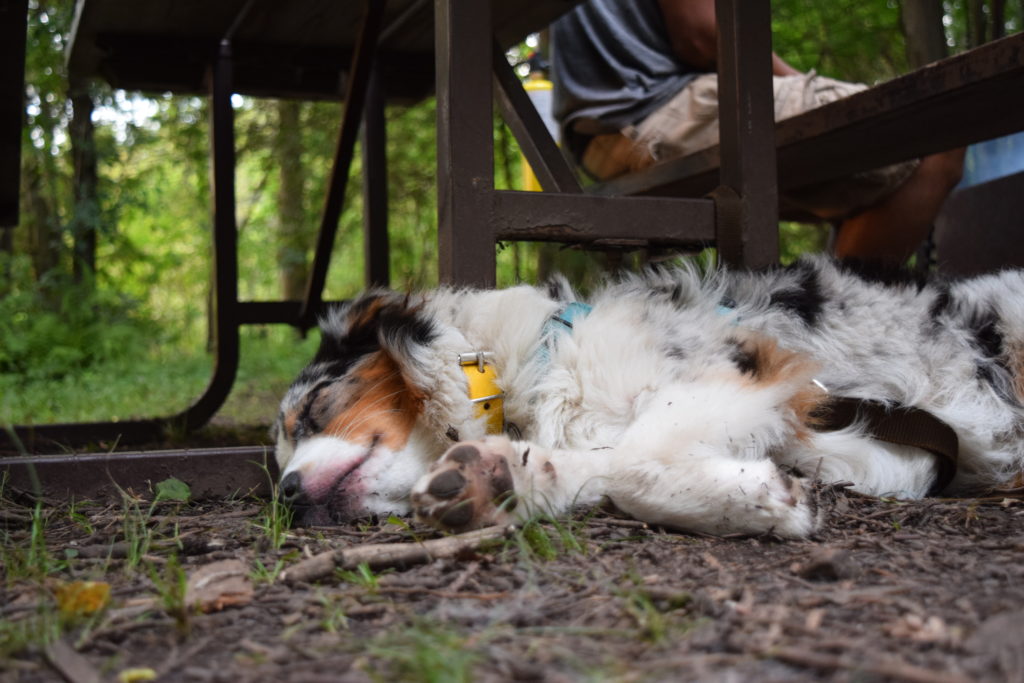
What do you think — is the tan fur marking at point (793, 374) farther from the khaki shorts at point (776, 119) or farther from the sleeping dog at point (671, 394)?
the khaki shorts at point (776, 119)

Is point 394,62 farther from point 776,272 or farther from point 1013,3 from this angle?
point 1013,3

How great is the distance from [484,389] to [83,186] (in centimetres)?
893

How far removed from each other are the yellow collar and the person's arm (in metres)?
2.67

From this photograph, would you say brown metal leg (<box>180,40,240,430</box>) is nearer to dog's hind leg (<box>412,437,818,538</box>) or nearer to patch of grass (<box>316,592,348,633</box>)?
dog's hind leg (<box>412,437,818,538</box>)

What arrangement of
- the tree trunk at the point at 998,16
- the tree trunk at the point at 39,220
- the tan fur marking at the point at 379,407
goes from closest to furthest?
the tan fur marking at the point at 379,407 → the tree trunk at the point at 998,16 → the tree trunk at the point at 39,220

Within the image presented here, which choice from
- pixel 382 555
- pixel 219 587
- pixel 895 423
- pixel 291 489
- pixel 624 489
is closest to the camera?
pixel 219 587

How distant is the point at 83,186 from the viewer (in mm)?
10008

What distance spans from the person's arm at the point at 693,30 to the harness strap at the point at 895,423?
233cm

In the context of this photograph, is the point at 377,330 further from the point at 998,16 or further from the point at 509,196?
the point at 998,16

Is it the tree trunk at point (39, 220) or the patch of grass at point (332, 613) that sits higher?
the tree trunk at point (39, 220)

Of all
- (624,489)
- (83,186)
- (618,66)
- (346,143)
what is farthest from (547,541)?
(83,186)

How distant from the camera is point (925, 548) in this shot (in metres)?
2.01

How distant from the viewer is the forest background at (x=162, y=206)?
766 cm

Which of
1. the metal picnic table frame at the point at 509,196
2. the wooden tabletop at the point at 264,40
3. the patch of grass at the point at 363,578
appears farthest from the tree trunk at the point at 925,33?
the patch of grass at the point at 363,578
